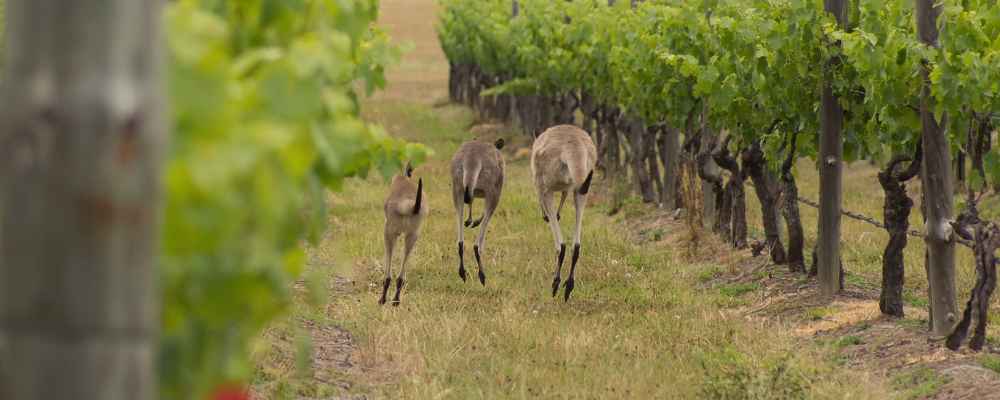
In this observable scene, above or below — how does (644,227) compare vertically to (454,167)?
below

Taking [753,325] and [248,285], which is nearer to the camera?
[248,285]

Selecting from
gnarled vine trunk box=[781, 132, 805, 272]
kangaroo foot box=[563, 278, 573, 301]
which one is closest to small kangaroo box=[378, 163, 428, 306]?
kangaroo foot box=[563, 278, 573, 301]

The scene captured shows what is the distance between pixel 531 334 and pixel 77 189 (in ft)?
28.2

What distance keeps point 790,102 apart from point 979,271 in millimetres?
3738

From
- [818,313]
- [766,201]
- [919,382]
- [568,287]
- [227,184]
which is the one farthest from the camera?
[766,201]

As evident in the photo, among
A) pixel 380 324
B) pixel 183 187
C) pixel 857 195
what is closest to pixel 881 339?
pixel 380 324

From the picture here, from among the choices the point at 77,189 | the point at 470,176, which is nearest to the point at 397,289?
the point at 470,176

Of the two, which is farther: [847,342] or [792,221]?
[792,221]

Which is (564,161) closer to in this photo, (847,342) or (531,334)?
(531,334)

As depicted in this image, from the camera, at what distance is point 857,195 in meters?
25.0

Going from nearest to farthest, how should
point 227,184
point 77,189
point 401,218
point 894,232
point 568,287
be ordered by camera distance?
point 77,189 → point 227,184 → point 894,232 → point 401,218 → point 568,287

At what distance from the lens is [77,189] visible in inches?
107

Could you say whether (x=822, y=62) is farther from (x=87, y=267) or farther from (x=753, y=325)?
(x=87, y=267)

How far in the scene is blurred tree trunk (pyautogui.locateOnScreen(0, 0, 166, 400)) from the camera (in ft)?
8.81
